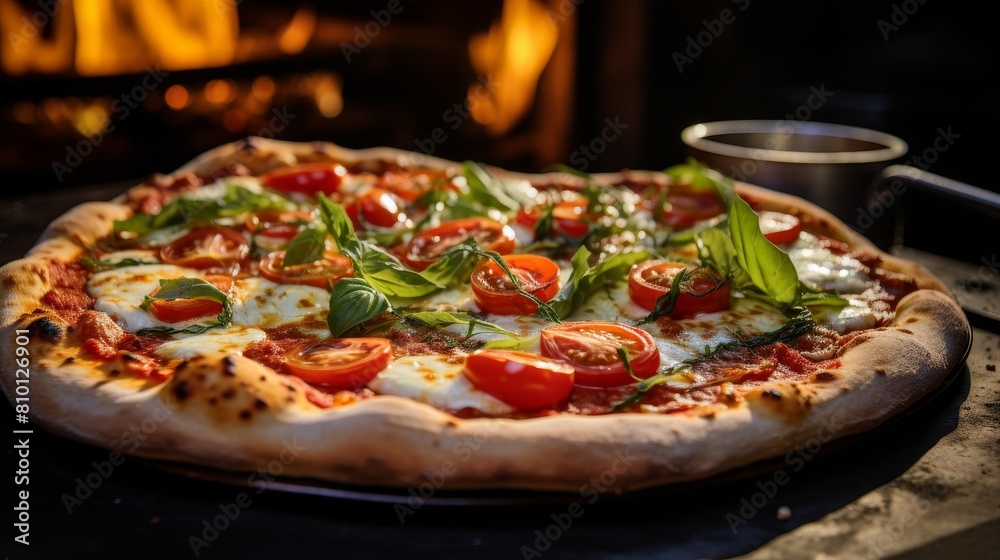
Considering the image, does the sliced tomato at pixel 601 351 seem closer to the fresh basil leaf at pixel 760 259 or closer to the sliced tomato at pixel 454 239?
the fresh basil leaf at pixel 760 259

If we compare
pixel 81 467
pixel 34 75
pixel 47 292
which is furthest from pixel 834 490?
pixel 34 75

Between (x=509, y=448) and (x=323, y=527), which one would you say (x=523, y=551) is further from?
(x=323, y=527)

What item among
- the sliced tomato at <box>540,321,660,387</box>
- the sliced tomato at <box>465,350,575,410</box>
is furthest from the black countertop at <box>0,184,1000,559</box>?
the sliced tomato at <box>540,321,660,387</box>

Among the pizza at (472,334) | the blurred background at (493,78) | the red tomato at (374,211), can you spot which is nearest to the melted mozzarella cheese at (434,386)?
the pizza at (472,334)

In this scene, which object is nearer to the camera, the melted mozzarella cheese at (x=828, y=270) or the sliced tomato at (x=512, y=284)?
the sliced tomato at (x=512, y=284)

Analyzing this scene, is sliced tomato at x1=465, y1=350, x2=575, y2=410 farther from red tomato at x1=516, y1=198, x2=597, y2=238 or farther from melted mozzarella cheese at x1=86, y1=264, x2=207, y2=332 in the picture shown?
red tomato at x1=516, y1=198, x2=597, y2=238
